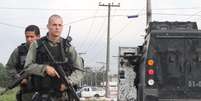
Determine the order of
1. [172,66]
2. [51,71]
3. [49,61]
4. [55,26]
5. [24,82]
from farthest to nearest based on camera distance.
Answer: [172,66]
[24,82]
[49,61]
[55,26]
[51,71]

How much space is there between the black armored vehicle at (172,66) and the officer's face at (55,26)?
6293mm

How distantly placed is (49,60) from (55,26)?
38cm

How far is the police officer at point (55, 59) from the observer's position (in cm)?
626

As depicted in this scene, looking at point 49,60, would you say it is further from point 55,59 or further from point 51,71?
point 51,71

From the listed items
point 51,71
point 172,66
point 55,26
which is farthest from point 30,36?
point 172,66

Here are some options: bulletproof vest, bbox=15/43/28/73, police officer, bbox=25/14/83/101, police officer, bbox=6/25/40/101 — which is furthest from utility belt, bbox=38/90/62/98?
bulletproof vest, bbox=15/43/28/73

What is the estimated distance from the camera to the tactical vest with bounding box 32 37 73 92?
6293 mm

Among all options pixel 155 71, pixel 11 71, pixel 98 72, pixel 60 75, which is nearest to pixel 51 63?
pixel 60 75

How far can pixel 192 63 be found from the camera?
41.8ft

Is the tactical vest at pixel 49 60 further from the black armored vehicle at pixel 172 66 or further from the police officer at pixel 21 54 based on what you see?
the black armored vehicle at pixel 172 66

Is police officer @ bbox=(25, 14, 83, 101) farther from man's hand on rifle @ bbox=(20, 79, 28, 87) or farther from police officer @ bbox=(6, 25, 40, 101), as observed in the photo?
police officer @ bbox=(6, 25, 40, 101)

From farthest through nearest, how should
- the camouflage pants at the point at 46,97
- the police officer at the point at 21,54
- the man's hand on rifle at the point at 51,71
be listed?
the police officer at the point at 21,54 → the camouflage pants at the point at 46,97 → the man's hand on rifle at the point at 51,71

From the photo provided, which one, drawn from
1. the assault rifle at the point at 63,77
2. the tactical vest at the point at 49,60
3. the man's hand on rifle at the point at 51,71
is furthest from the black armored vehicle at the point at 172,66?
the man's hand on rifle at the point at 51,71

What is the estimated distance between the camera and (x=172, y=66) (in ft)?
41.6
